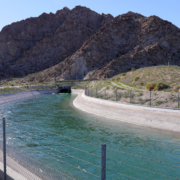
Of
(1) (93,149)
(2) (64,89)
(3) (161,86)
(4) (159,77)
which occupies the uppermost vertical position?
(4) (159,77)

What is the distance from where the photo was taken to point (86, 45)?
112 m

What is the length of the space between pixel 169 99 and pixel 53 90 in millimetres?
54072

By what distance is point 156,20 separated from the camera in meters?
106

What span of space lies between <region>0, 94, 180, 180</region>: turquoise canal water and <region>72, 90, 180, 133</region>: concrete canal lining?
1.00 m

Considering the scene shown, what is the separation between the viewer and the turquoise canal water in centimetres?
1111

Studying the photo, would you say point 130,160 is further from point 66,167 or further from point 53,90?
point 53,90

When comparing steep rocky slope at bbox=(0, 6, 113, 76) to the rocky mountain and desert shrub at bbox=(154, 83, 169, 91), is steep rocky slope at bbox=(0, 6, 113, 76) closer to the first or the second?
the rocky mountain

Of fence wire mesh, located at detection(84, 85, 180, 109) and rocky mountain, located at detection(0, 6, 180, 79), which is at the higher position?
rocky mountain, located at detection(0, 6, 180, 79)

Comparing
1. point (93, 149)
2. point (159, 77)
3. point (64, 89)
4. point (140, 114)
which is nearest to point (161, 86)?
point (159, 77)

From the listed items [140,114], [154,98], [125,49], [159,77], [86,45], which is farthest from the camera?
[86,45]

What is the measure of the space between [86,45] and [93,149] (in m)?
101

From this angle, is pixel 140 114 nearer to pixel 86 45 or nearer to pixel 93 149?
pixel 93 149

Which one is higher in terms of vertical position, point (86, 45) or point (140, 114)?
point (86, 45)

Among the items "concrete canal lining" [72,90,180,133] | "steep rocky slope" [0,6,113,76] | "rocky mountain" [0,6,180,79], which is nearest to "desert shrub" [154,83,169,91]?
"concrete canal lining" [72,90,180,133]
